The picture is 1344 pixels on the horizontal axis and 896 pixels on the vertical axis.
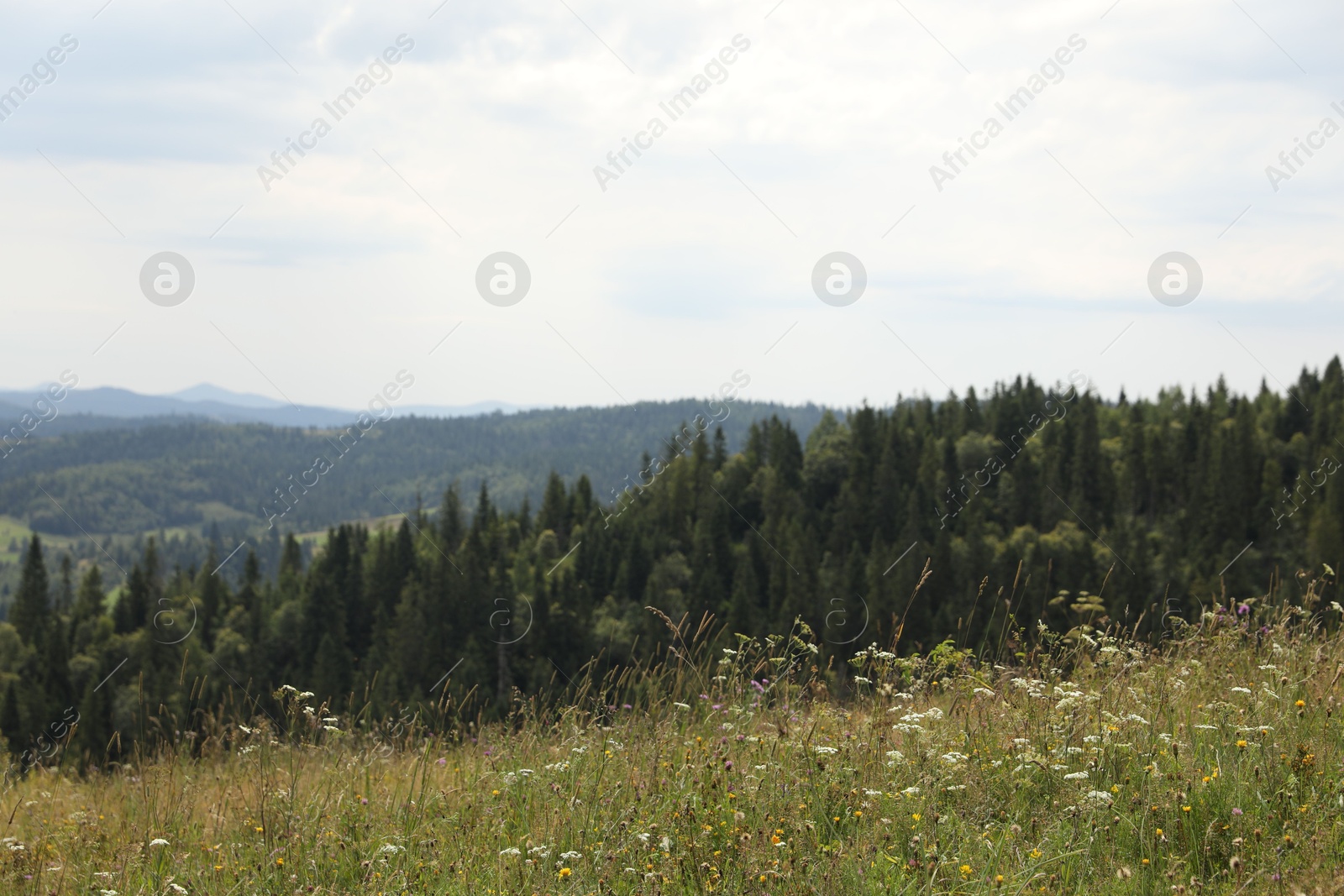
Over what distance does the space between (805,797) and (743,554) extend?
324 feet

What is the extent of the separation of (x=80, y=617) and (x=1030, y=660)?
382 ft

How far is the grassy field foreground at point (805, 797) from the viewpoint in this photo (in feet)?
13.2

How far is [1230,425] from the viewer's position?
9794 centimetres

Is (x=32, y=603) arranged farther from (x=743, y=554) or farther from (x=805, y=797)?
(x=805, y=797)

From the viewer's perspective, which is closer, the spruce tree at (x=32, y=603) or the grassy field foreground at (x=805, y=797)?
the grassy field foreground at (x=805, y=797)

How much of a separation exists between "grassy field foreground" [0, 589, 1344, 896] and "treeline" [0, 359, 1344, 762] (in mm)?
67177

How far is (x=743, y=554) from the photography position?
103m

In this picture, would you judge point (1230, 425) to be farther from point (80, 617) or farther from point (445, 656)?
point (80, 617)

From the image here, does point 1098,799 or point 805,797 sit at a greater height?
point 1098,799

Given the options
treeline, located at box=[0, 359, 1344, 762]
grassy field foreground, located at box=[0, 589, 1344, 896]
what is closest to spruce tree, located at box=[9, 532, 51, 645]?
treeline, located at box=[0, 359, 1344, 762]

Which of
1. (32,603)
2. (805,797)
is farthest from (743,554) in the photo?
(805,797)

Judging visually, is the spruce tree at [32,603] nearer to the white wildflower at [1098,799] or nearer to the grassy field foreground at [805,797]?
the grassy field foreground at [805,797]

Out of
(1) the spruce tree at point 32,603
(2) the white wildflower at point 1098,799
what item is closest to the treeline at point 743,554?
(1) the spruce tree at point 32,603

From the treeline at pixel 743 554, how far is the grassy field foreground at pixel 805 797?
220 feet
